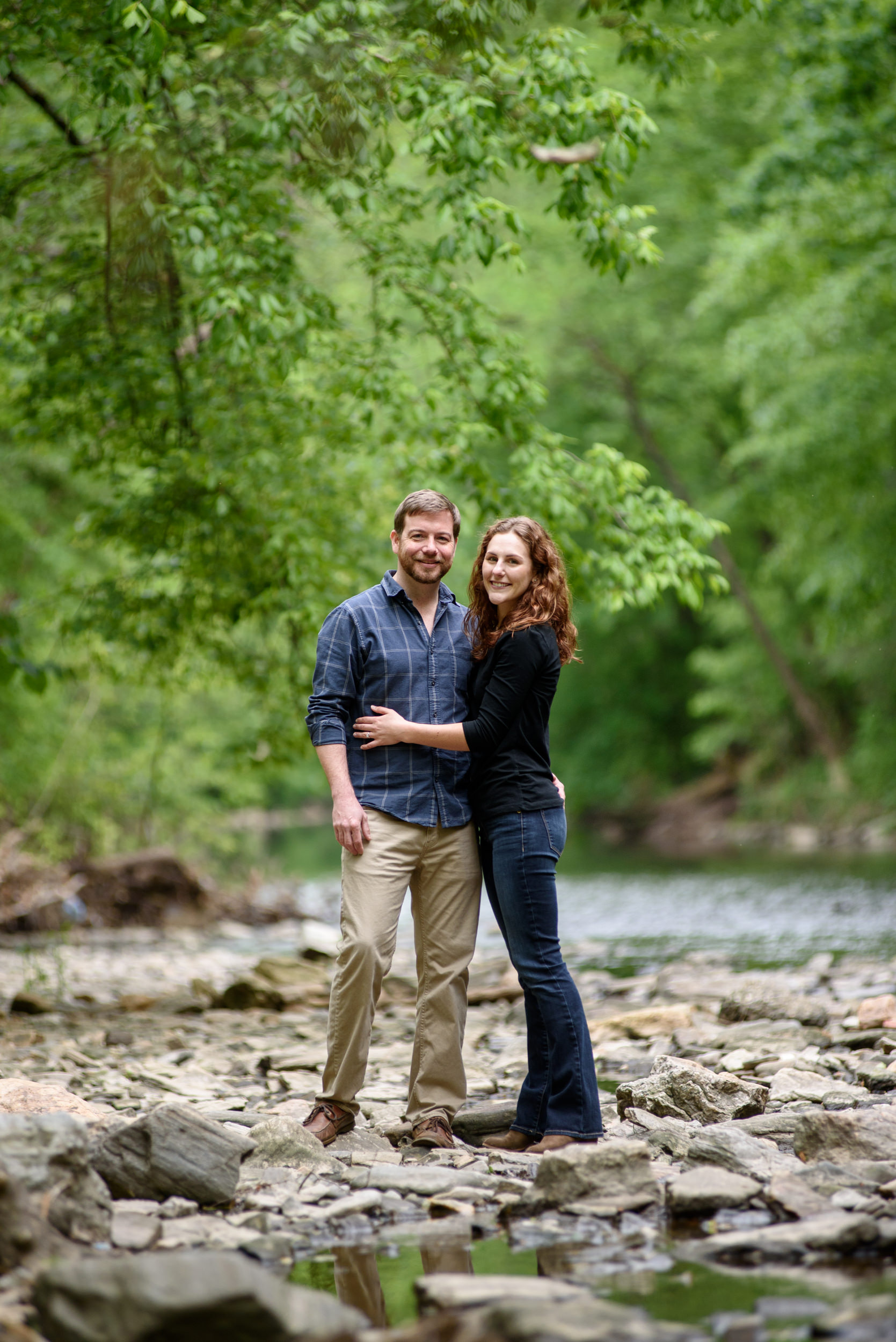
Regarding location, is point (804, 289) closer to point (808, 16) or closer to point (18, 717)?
point (808, 16)

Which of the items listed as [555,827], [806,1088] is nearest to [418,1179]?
[555,827]

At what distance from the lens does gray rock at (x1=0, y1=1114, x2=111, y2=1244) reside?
11.7 ft

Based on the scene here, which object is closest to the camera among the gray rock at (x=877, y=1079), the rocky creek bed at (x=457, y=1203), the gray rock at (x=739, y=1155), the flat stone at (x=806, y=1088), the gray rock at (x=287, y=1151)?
the rocky creek bed at (x=457, y=1203)

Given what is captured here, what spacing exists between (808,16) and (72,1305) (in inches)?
544

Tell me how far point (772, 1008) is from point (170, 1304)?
16.9 ft

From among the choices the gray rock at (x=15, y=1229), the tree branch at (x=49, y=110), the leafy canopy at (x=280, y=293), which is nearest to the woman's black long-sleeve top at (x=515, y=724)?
the gray rock at (x=15, y=1229)

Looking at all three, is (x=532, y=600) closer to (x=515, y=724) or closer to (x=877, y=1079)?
(x=515, y=724)

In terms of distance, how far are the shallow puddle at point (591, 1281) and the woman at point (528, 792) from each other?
0.98 metres

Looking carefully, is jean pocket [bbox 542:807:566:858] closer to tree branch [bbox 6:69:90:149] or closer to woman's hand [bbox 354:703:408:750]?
woman's hand [bbox 354:703:408:750]

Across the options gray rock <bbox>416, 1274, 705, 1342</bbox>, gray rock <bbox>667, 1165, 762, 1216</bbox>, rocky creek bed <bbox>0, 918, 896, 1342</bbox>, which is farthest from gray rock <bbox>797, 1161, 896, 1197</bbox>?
gray rock <bbox>416, 1274, 705, 1342</bbox>

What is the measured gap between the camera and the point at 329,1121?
483 centimetres

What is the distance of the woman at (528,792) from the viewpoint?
4.66m

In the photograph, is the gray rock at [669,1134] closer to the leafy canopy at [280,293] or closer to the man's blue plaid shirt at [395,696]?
the man's blue plaid shirt at [395,696]

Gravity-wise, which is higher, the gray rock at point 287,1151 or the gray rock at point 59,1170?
the gray rock at point 59,1170
